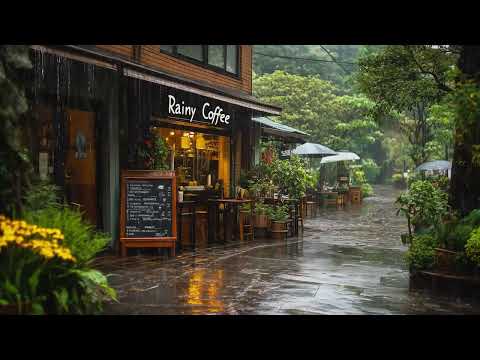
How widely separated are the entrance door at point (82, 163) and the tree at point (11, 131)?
5.03 meters

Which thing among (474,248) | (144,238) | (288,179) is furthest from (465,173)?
(288,179)

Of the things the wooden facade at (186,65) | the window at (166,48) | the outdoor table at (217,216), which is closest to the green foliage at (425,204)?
the outdoor table at (217,216)

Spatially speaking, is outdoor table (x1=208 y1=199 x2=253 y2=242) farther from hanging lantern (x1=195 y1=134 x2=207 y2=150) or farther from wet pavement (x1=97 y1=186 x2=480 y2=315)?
hanging lantern (x1=195 y1=134 x2=207 y2=150)

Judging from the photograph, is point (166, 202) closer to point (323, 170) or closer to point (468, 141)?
point (468, 141)

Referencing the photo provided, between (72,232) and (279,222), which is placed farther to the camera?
(279,222)

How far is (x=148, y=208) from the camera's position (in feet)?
36.1

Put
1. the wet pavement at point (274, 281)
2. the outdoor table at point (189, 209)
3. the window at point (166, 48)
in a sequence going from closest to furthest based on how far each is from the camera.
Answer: the wet pavement at point (274, 281)
the outdoor table at point (189, 209)
the window at point (166, 48)

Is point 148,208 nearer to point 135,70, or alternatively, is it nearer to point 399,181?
point 135,70

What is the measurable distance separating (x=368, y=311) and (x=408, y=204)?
430 cm

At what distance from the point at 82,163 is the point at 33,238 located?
6.23 m

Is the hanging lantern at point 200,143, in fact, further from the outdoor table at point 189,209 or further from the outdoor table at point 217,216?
the outdoor table at point 189,209

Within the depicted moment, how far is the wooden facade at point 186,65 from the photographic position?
1207 cm
